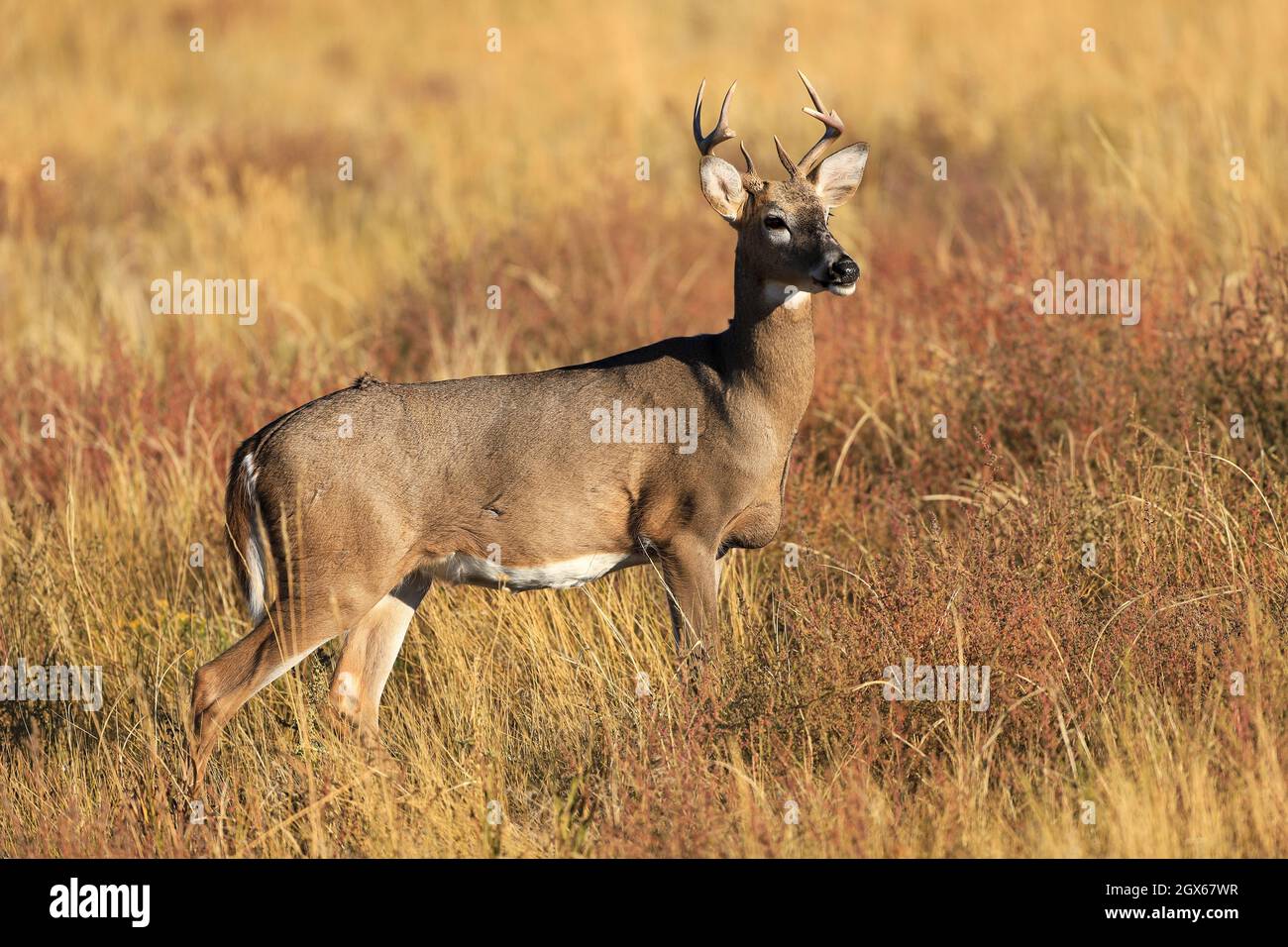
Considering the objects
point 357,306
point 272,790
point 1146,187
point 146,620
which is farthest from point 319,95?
point 272,790

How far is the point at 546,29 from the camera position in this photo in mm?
20500

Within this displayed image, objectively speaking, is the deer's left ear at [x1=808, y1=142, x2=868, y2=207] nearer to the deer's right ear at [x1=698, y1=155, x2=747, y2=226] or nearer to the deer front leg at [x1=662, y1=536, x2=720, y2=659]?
the deer's right ear at [x1=698, y1=155, x2=747, y2=226]

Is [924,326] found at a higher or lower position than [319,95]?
lower

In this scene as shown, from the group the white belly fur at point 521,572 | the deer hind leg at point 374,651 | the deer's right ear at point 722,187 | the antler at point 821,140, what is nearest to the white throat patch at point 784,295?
the deer's right ear at point 722,187

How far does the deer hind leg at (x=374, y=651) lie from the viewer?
19.8 feet

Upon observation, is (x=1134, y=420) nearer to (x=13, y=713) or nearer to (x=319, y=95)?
(x=13, y=713)

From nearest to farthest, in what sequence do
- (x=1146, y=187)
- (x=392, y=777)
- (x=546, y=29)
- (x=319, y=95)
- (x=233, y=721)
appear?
(x=392, y=777) → (x=233, y=721) → (x=1146, y=187) → (x=319, y=95) → (x=546, y=29)

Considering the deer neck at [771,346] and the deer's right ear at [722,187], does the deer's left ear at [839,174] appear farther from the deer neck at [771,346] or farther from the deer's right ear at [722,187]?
the deer neck at [771,346]

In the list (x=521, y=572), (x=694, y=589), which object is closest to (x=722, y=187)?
(x=694, y=589)

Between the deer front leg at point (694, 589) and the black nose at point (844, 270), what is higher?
the black nose at point (844, 270)

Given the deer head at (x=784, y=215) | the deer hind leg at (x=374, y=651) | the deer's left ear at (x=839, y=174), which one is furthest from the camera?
the deer's left ear at (x=839, y=174)
